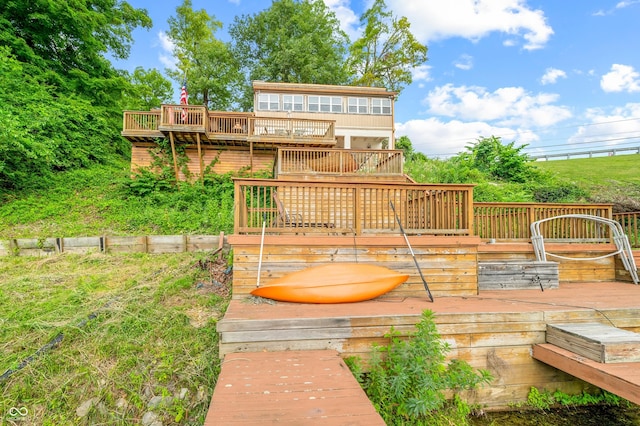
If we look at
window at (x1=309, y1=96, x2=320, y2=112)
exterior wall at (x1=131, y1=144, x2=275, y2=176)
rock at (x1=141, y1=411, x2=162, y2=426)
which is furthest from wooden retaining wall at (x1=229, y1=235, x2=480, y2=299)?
window at (x1=309, y1=96, x2=320, y2=112)

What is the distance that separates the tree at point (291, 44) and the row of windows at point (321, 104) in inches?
206

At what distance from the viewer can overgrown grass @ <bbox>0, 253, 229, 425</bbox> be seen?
286cm

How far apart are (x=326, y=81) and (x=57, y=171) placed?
16.7m

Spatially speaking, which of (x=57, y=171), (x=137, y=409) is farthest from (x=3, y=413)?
(x=57, y=171)

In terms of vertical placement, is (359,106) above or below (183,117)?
above

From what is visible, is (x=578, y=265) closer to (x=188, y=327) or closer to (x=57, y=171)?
(x=188, y=327)

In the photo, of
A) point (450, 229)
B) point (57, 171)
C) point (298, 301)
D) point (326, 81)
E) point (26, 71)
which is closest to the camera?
point (298, 301)

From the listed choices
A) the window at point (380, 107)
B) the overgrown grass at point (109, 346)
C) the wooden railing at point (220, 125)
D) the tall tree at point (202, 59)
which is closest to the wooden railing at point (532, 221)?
the overgrown grass at point (109, 346)

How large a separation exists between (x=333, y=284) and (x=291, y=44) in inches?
863

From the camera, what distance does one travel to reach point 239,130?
13.1m

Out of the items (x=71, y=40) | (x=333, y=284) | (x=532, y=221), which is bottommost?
(x=333, y=284)

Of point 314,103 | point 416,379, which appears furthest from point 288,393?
point 314,103

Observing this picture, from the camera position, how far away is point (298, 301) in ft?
12.6

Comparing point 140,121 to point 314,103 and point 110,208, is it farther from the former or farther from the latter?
point 314,103
